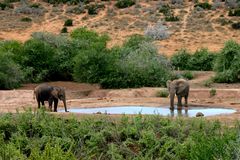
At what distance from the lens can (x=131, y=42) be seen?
35.9 metres

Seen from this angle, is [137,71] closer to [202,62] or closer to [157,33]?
[202,62]

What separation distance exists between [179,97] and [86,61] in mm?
9606

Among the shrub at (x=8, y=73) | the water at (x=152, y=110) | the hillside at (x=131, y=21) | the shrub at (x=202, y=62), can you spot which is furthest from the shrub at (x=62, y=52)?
the water at (x=152, y=110)

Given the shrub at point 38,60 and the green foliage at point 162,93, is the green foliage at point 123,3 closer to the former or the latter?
the shrub at point 38,60

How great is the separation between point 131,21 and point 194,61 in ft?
55.7

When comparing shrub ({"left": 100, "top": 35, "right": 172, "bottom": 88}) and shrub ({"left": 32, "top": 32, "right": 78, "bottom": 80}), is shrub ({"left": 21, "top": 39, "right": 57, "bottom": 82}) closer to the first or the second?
shrub ({"left": 32, "top": 32, "right": 78, "bottom": 80})

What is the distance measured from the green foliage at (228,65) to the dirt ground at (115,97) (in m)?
0.68

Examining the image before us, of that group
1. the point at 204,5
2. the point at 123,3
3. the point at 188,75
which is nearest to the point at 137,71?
the point at 188,75

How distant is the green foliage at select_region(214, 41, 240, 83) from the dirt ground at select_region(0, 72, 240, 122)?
2.24 ft

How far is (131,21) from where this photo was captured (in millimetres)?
53625

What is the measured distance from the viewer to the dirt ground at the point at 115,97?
2245cm

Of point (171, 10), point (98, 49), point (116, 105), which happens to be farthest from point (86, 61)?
point (171, 10)

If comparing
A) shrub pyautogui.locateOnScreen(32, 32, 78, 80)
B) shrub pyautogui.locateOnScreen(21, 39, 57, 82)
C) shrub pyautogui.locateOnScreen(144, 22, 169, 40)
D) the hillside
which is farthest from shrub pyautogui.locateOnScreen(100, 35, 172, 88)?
shrub pyautogui.locateOnScreen(144, 22, 169, 40)

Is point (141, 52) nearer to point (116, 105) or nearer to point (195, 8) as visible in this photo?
point (116, 105)
